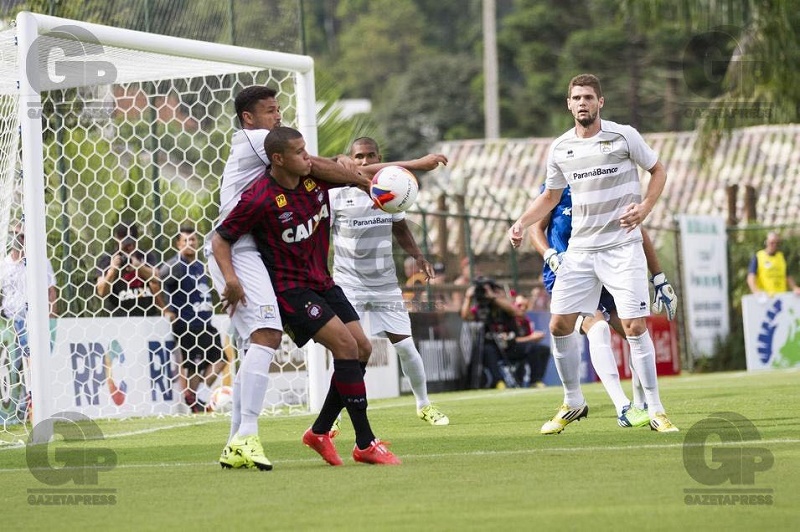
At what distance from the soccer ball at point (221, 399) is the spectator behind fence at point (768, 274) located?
11256mm

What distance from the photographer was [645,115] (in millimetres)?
60062

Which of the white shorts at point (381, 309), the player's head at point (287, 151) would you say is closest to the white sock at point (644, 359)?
the white shorts at point (381, 309)

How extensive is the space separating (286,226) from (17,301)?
188 inches

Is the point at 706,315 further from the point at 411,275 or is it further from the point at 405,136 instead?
the point at 405,136

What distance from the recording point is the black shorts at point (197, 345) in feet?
46.5

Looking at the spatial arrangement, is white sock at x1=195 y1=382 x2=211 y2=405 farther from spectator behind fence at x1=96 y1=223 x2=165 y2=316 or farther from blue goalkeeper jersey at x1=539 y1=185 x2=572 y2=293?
blue goalkeeper jersey at x1=539 y1=185 x2=572 y2=293

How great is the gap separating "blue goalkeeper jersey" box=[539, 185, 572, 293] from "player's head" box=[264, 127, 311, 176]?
3.50 meters

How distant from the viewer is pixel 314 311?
25.0ft

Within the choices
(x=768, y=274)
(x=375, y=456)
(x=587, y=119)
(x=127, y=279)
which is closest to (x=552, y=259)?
(x=587, y=119)

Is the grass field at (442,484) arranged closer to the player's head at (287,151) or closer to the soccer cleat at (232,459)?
the soccer cleat at (232,459)

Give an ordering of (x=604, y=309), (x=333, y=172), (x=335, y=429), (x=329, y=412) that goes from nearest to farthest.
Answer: (x=333, y=172) → (x=329, y=412) → (x=335, y=429) → (x=604, y=309)

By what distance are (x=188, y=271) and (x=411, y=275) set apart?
525 centimetres

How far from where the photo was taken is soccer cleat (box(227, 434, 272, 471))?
744cm

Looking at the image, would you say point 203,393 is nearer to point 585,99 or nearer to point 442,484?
point 585,99
